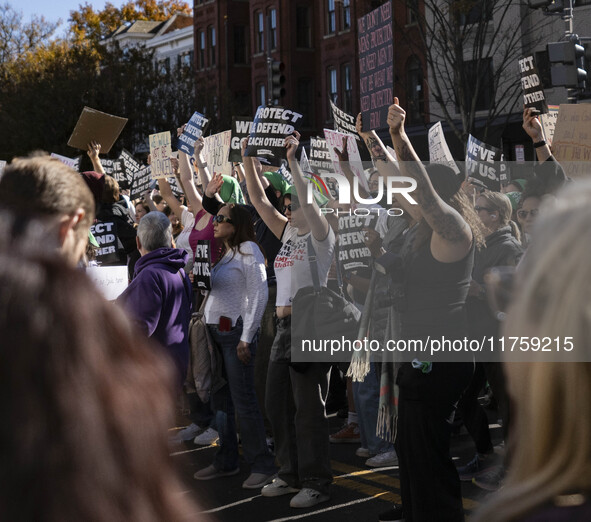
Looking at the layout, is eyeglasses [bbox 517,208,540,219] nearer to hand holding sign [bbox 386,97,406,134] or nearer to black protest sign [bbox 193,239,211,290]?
hand holding sign [bbox 386,97,406,134]

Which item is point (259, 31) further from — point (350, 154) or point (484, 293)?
point (484, 293)

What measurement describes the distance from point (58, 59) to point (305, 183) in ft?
121

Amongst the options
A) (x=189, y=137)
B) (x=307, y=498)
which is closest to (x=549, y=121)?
(x=189, y=137)

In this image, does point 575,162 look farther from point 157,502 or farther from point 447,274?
point 157,502

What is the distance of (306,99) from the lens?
43.4 meters

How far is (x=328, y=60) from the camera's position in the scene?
1619 inches

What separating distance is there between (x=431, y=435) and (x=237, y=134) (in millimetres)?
6187

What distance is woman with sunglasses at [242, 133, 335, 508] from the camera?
5953 mm

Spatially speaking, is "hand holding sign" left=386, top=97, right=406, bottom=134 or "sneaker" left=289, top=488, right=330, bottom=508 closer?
"hand holding sign" left=386, top=97, right=406, bottom=134

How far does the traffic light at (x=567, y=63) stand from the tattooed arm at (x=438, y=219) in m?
8.97

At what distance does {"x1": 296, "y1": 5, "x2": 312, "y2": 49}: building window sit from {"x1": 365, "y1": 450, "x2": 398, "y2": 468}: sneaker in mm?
38314

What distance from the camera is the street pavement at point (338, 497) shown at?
580 centimetres

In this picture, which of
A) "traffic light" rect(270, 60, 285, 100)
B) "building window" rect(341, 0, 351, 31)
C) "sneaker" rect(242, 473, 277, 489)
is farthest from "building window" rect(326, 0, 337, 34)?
"sneaker" rect(242, 473, 277, 489)

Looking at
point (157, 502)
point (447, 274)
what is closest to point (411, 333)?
point (447, 274)
